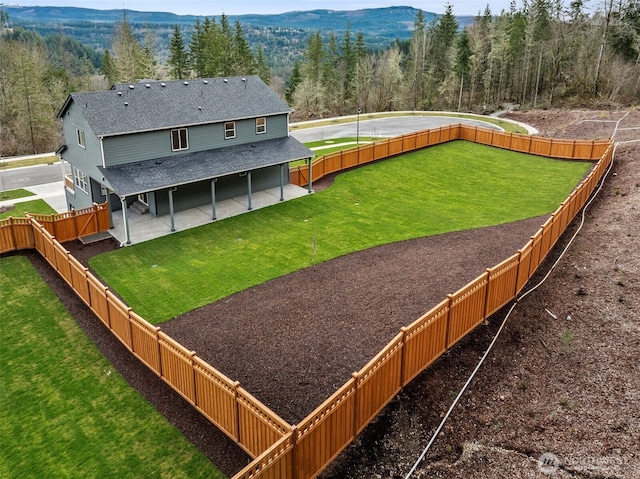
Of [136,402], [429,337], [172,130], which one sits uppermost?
[172,130]

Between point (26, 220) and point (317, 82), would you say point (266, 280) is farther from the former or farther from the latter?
point (317, 82)

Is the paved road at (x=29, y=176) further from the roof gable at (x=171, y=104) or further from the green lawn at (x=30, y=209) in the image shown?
the roof gable at (x=171, y=104)

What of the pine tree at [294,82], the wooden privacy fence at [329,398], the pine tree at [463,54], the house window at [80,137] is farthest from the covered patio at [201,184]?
the pine tree at [294,82]

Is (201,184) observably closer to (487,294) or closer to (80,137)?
(80,137)

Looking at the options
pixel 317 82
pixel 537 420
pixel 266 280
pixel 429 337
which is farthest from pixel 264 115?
pixel 317 82

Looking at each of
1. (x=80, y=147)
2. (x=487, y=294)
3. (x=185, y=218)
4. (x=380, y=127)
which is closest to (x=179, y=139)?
(x=185, y=218)

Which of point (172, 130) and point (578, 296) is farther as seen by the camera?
point (172, 130)

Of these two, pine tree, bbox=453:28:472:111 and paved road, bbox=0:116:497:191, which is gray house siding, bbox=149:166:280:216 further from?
pine tree, bbox=453:28:472:111

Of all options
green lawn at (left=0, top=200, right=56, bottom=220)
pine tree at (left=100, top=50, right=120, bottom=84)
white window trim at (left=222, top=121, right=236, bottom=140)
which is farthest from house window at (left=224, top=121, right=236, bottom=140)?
pine tree at (left=100, top=50, right=120, bottom=84)
